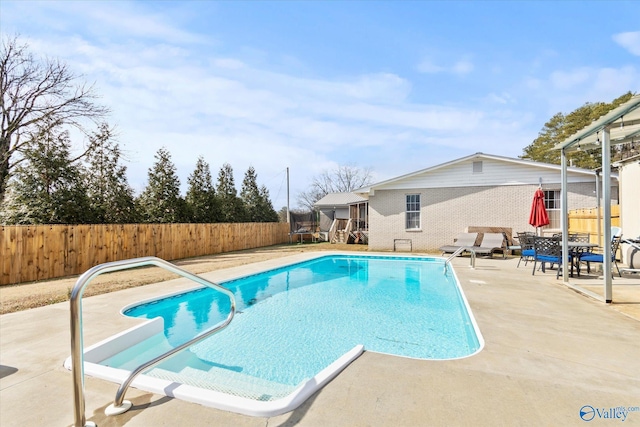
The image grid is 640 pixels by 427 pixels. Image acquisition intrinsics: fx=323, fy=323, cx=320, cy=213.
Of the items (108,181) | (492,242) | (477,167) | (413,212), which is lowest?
(492,242)

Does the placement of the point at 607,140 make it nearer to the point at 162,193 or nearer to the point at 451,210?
the point at 451,210

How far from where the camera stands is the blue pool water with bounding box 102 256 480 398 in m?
4.27

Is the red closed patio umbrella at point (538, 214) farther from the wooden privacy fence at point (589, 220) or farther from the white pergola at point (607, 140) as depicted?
the white pergola at point (607, 140)

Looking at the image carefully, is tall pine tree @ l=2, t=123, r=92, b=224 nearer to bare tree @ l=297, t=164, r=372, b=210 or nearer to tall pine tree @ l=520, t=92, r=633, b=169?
tall pine tree @ l=520, t=92, r=633, b=169

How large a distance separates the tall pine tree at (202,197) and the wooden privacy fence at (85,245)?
1586 millimetres

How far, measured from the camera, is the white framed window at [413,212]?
15703 millimetres

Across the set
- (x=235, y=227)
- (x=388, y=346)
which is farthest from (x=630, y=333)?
(x=235, y=227)

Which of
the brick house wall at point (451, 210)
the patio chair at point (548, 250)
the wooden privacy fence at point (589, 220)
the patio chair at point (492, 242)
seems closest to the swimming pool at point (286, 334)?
the patio chair at point (548, 250)

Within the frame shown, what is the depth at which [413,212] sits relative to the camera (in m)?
15.8

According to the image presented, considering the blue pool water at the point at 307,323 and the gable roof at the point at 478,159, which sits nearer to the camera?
the blue pool water at the point at 307,323

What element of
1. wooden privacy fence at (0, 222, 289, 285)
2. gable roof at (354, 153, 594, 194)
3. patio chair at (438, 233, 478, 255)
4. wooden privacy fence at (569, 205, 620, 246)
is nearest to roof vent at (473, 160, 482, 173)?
gable roof at (354, 153, 594, 194)

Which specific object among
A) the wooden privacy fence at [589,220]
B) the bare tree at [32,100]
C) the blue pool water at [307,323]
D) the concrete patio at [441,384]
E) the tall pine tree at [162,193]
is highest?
the bare tree at [32,100]

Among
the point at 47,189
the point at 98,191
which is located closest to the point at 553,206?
the point at 98,191

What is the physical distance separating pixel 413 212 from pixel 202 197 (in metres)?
11.3
